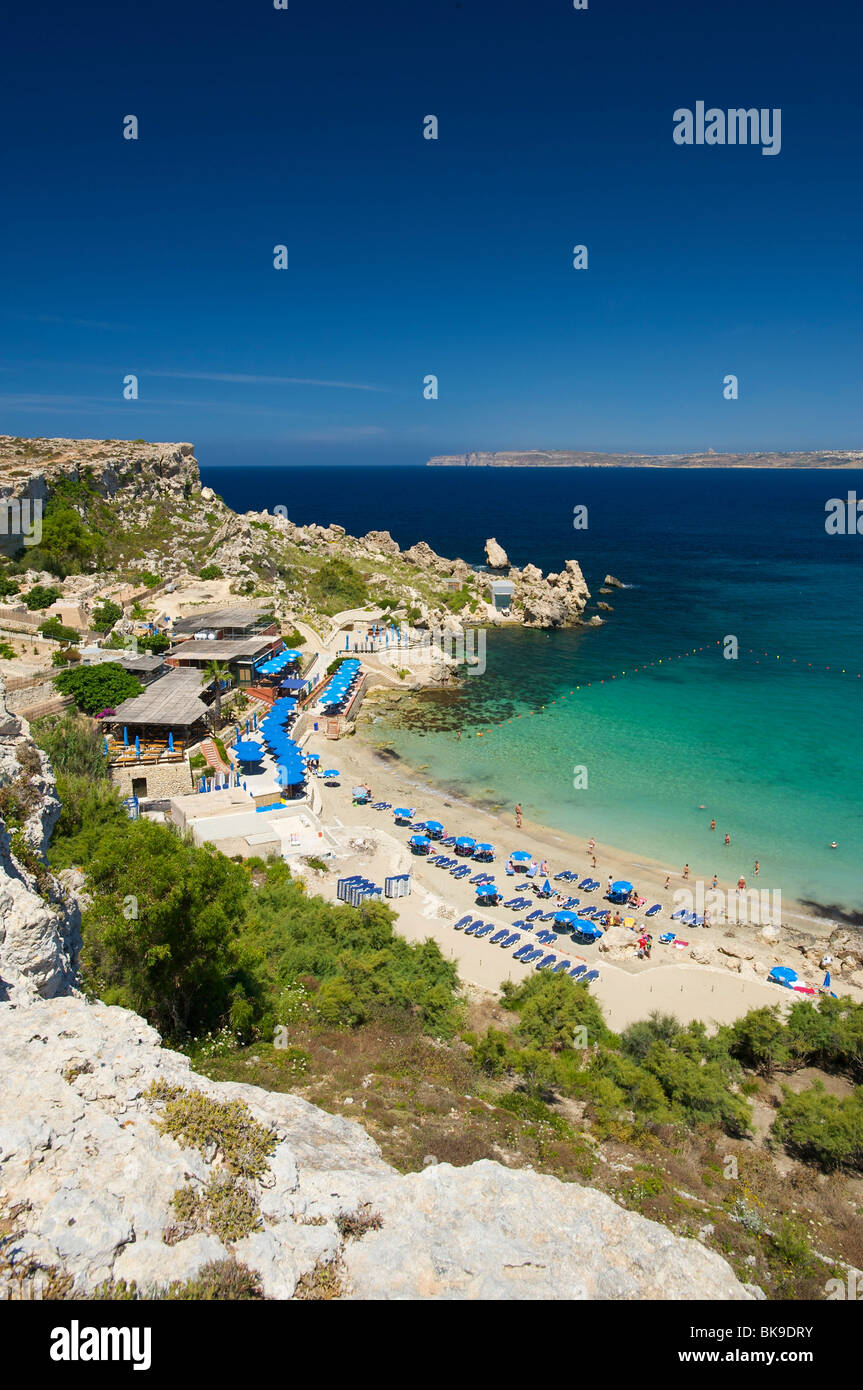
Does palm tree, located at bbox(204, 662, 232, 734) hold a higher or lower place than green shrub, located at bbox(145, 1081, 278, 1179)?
higher

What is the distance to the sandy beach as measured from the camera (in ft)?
64.9

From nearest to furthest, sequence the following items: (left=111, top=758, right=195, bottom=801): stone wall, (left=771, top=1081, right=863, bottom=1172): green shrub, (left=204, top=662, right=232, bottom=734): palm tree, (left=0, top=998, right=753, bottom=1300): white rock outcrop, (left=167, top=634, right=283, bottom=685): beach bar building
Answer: (left=0, top=998, right=753, bottom=1300): white rock outcrop < (left=771, top=1081, right=863, bottom=1172): green shrub < (left=111, top=758, right=195, bottom=801): stone wall < (left=204, top=662, right=232, bottom=734): palm tree < (left=167, top=634, right=283, bottom=685): beach bar building

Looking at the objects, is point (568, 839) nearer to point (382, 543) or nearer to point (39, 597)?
point (39, 597)

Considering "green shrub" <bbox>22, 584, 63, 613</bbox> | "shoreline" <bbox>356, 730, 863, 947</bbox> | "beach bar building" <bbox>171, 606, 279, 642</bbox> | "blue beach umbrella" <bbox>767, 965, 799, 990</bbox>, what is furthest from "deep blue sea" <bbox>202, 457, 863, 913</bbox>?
"green shrub" <bbox>22, 584, 63, 613</bbox>

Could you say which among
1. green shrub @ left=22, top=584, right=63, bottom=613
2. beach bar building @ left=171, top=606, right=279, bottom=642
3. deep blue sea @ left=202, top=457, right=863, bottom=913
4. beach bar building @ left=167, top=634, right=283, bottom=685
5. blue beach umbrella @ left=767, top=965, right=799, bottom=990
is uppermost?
green shrub @ left=22, top=584, right=63, bottom=613

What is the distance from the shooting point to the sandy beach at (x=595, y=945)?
1978 centimetres

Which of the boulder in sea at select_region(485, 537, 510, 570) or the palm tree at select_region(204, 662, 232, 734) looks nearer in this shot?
the palm tree at select_region(204, 662, 232, 734)

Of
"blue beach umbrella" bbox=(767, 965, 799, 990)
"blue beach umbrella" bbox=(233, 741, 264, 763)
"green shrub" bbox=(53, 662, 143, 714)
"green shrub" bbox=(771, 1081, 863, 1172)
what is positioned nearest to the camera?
"green shrub" bbox=(771, 1081, 863, 1172)

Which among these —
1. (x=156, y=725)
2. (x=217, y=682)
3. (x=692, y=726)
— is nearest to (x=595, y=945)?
(x=156, y=725)

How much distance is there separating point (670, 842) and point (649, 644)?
3226 cm

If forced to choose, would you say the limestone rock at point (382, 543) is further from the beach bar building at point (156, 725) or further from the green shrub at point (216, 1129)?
the green shrub at point (216, 1129)

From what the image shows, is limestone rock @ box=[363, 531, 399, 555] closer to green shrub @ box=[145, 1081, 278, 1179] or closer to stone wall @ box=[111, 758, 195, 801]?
stone wall @ box=[111, 758, 195, 801]

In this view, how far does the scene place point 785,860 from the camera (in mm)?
27781

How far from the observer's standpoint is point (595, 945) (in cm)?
2272
